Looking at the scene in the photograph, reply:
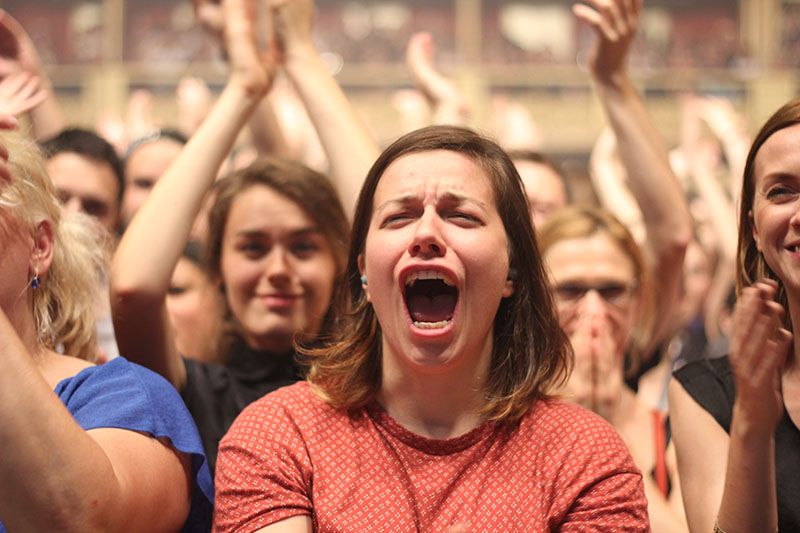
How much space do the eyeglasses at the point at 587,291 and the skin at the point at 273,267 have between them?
0.50 m

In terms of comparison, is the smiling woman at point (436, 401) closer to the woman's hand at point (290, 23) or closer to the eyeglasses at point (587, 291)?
the eyeglasses at point (587, 291)

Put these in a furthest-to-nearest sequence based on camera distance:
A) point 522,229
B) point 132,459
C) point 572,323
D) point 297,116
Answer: point 297,116, point 572,323, point 522,229, point 132,459

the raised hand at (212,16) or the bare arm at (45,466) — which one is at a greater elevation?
the raised hand at (212,16)

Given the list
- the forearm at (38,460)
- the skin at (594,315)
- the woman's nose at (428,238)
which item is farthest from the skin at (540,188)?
the forearm at (38,460)

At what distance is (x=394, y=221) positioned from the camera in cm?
134

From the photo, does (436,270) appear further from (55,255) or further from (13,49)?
(13,49)

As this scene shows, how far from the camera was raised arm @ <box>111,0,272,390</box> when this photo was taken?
1.50 metres

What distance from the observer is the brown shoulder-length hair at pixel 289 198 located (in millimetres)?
1839

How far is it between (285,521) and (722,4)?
6.97 metres

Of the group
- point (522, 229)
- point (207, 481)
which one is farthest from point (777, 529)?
point (207, 481)

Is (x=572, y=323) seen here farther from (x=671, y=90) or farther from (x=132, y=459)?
(x=671, y=90)

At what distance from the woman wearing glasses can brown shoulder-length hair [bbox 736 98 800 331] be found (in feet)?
1.23

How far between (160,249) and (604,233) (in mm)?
986

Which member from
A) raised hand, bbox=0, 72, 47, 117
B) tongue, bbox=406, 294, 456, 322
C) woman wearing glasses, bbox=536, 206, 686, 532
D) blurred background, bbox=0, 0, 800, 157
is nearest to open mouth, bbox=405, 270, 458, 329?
tongue, bbox=406, 294, 456, 322
